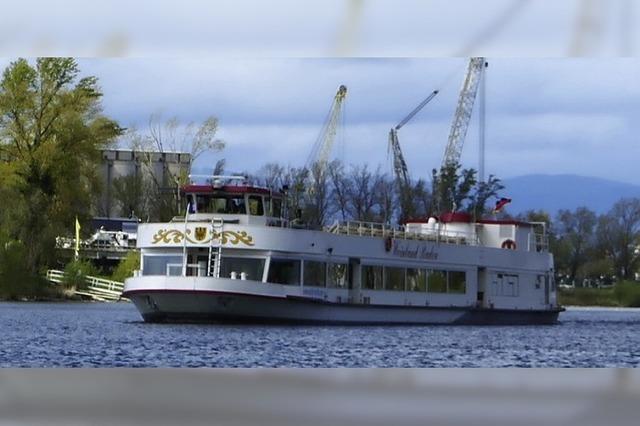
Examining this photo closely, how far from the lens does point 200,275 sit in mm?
14133

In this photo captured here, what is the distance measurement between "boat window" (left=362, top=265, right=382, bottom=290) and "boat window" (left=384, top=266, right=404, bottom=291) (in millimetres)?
93

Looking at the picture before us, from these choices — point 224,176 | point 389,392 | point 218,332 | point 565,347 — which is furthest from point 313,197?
point 389,392

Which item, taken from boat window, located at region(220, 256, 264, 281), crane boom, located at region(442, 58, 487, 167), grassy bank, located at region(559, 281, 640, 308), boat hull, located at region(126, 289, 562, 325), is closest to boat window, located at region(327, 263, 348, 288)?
boat hull, located at region(126, 289, 562, 325)

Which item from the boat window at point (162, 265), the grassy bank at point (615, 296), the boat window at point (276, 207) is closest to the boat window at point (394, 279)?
the boat window at point (276, 207)

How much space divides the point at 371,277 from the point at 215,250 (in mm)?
2242

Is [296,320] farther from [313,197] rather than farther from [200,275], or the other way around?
[313,197]

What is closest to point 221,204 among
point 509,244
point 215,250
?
point 215,250

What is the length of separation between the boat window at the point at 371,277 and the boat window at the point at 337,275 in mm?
306

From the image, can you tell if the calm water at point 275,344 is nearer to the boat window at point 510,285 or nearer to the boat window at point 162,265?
the boat window at point 162,265

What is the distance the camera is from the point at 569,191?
7.66 meters

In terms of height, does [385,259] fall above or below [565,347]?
above

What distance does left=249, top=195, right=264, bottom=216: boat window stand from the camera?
42.3 ft
